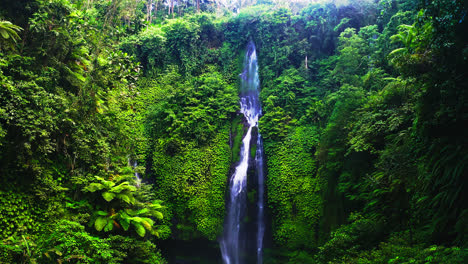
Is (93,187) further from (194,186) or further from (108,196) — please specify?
(194,186)

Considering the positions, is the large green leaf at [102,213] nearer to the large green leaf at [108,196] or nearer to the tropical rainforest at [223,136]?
the tropical rainforest at [223,136]

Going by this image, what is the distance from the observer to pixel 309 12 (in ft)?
55.1

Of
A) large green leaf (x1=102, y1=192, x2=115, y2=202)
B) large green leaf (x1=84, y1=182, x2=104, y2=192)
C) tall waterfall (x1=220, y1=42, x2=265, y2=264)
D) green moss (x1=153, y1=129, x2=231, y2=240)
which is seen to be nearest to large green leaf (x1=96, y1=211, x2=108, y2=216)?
large green leaf (x1=102, y1=192, x2=115, y2=202)

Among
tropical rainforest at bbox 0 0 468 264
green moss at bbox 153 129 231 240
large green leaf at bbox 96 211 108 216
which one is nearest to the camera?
tropical rainforest at bbox 0 0 468 264

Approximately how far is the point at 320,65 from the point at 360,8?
417cm

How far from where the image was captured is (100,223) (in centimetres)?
666

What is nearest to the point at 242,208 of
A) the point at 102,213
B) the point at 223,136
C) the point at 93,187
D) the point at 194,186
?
the point at 194,186

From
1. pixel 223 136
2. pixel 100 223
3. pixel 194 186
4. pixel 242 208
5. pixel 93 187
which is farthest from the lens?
pixel 223 136

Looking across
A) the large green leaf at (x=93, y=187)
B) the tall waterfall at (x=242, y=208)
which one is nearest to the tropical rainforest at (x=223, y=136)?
the large green leaf at (x=93, y=187)

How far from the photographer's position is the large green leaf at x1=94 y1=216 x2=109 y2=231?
258 inches

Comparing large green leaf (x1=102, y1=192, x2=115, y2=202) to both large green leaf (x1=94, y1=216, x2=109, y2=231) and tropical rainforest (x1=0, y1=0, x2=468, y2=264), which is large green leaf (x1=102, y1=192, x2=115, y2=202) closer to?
tropical rainforest (x1=0, y1=0, x2=468, y2=264)

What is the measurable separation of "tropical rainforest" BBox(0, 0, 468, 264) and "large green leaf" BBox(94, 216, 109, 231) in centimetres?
4

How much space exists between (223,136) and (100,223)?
Result: 9.33 m

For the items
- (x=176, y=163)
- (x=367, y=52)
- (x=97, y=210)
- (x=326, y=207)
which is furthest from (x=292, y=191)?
(x=97, y=210)
